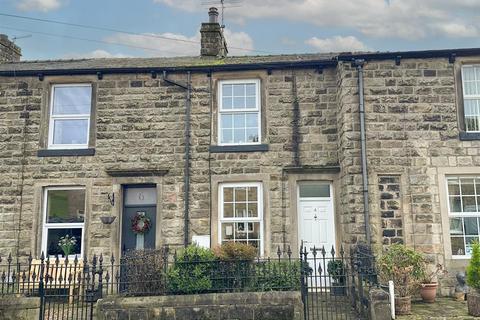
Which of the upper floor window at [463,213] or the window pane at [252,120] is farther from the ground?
the window pane at [252,120]

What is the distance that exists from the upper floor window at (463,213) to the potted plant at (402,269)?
188 cm

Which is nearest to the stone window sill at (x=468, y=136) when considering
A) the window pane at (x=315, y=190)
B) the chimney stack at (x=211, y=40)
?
the window pane at (x=315, y=190)

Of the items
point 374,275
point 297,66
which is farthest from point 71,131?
point 374,275

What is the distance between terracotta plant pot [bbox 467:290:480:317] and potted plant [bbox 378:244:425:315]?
1034 millimetres

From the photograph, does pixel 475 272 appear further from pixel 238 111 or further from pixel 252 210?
pixel 238 111

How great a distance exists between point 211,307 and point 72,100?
296 inches

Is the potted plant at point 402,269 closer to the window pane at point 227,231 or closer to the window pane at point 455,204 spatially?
the window pane at point 455,204

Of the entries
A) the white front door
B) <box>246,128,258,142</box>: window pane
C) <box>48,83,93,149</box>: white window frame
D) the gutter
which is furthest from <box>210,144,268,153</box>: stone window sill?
<box>48,83,93,149</box>: white window frame

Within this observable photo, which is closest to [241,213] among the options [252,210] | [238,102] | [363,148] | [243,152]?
[252,210]

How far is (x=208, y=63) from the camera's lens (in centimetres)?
1180

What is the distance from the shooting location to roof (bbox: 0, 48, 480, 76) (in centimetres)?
1034

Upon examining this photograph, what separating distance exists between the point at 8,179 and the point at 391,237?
993 cm

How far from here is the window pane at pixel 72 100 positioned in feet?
38.3

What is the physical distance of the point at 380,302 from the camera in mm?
7090
